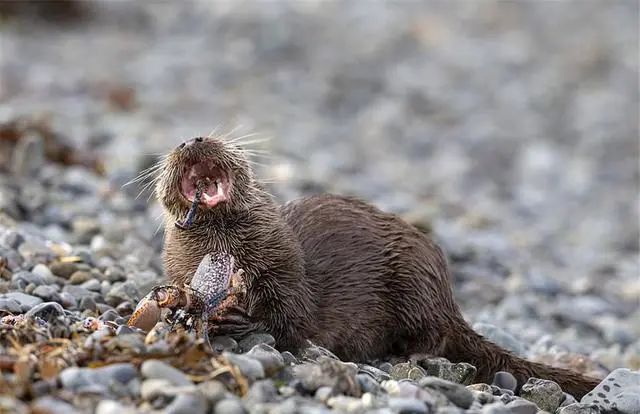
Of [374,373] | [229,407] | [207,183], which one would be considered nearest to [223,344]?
[374,373]

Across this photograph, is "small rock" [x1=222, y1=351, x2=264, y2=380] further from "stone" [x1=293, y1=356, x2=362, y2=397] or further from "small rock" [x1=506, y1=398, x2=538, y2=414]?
"small rock" [x1=506, y1=398, x2=538, y2=414]

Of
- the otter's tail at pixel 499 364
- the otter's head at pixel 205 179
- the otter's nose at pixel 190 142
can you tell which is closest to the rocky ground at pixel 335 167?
the otter's tail at pixel 499 364

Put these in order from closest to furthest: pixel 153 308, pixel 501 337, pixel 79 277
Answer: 1. pixel 153 308
2. pixel 79 277
3. pixel 501 337

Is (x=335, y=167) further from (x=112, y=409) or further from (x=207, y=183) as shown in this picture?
(x=112, y=409)

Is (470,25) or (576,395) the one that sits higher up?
(470,25)

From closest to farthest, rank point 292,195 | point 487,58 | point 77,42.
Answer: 1. point 292,195
2. point 77,42
3. point 487,58

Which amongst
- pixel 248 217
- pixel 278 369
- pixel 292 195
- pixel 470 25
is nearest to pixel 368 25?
pixel 470 25

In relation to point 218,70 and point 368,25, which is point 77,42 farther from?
point 368,25
